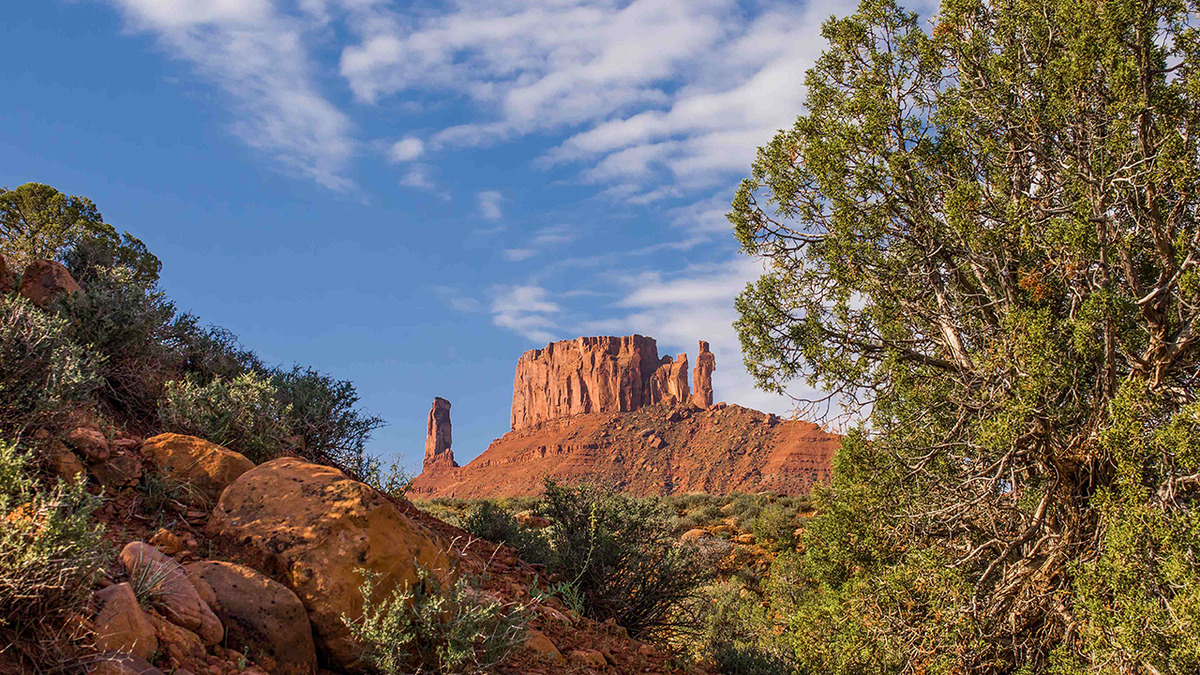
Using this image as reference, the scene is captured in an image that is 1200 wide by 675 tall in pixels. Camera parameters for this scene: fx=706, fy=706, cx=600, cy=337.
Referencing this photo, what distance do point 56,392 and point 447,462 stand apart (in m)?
115

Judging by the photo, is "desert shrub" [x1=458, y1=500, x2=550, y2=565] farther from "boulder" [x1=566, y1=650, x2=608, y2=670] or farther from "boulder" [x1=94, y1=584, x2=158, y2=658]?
"boulder" [x1=94, y1=584, x2=158, y2=658]

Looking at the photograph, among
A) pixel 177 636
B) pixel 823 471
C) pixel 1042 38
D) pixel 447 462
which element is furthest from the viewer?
pixel 447 462

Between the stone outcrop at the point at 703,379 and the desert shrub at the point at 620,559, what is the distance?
92.5 metres

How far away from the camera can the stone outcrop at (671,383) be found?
105 metres

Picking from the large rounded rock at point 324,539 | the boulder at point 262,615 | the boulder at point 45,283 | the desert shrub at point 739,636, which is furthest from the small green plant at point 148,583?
the desert shrub at point 739,636

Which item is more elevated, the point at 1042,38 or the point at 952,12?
the point at 952,12

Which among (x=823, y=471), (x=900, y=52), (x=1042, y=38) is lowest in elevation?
(x=823, y=471)

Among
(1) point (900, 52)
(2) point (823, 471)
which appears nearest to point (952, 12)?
(1) point (900, 52)

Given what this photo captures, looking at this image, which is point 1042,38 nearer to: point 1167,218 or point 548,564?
point 1167,218

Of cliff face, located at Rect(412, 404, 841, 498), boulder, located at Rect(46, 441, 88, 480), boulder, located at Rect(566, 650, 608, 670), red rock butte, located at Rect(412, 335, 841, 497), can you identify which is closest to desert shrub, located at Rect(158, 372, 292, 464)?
boulder, located at Rect(46, 441, 88, 480)

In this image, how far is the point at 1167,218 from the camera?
315 inches

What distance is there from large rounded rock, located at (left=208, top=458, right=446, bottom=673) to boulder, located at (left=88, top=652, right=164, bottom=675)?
3.78 feet

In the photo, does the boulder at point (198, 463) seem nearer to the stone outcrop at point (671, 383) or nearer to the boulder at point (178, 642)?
the boulder at point (178, 642)

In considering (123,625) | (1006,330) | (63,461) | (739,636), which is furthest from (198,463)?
(739,636)
